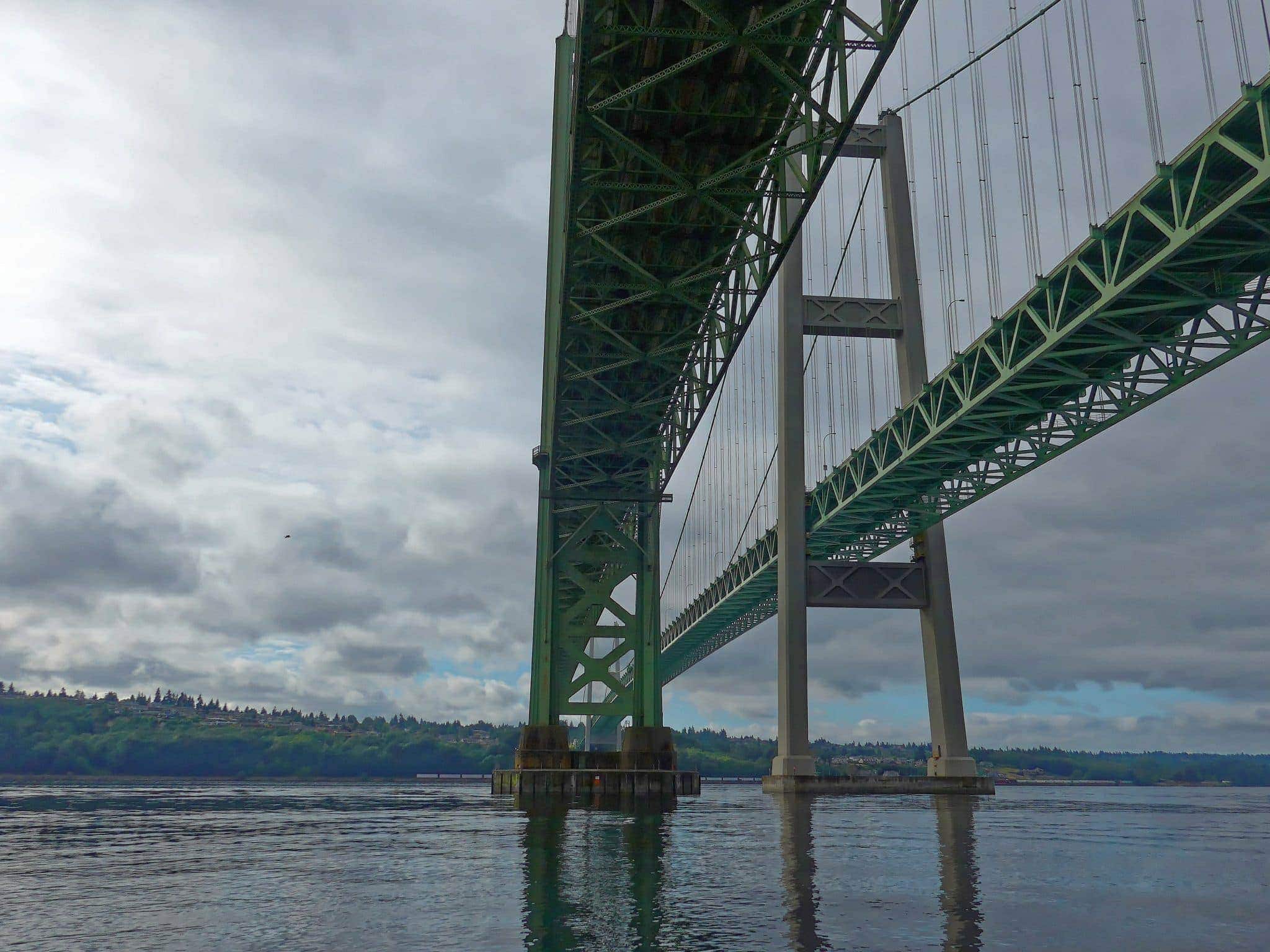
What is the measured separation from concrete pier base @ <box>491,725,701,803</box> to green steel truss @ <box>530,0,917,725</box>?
2.42ft

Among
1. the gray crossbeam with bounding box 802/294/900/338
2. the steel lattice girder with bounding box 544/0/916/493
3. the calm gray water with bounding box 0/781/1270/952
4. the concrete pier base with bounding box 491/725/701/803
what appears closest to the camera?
the calm gray water with bounding box 0/781/1270/952

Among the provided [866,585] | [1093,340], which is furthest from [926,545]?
[1093,340]

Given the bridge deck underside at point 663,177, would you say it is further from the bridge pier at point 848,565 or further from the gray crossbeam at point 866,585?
the gray crossbeam at point 866,585

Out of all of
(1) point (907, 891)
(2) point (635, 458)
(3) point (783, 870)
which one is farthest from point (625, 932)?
(2) point (635, 458)

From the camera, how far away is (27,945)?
812cm

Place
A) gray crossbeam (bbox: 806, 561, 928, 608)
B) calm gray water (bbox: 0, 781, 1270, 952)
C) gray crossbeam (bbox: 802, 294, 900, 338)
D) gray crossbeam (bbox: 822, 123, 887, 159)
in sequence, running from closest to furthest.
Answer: calm gray water (bbox: 0, 781, 1270, 952)
gray crossbeam (bbox: 806, 561, 928, 608)
gray crossbeam (bbox: 802, 294, 900, 338)
gray crossbeam (bbox: 822, 123, 887, 159)

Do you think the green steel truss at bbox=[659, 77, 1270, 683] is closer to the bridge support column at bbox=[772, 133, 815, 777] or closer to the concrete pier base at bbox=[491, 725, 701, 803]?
the bridge support column at bbox=[772, 133, 815, 777]

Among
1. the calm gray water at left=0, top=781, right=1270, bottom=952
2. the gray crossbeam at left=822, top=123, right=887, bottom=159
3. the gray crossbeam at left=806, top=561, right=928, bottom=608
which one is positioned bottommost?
the calm gray water at left=0, top=781, right=1270, bottom=952

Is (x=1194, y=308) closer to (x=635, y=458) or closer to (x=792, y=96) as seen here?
(x=792, y=96)

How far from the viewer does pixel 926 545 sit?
45.5m

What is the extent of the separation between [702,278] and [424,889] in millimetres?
14135

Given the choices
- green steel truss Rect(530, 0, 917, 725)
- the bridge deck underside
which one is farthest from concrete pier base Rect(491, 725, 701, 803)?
the bridge deck underside

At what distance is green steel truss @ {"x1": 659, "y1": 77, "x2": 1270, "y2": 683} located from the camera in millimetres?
23000

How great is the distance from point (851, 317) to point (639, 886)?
39.2 meters
